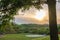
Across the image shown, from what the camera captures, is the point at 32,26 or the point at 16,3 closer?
the point at 16,3

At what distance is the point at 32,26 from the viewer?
3195mm

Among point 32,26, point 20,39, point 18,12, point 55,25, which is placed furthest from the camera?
point 20,39

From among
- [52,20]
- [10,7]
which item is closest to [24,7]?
[10,7]

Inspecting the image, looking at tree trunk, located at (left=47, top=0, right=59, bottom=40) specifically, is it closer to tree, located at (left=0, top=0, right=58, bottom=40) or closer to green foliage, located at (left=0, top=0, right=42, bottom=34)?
tree, located at (left=0, top=0, right=58, bottom=40)

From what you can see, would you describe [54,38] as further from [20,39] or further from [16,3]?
[20,39]

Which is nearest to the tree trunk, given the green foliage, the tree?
the tree

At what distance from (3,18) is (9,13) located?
0.11 m

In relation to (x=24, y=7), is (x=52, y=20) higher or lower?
lower

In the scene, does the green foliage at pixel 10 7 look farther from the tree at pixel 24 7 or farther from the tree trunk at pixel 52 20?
the tree trunk at pixel 52 20

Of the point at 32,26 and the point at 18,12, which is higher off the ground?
the point at 18,12

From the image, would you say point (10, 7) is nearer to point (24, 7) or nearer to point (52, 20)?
point (24, 7)

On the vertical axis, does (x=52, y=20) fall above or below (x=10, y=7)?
below

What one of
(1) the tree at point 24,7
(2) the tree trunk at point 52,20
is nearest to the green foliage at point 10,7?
(1) the tree at point 24,7

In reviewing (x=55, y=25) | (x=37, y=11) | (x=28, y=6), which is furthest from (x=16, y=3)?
(x=55, y=25)
